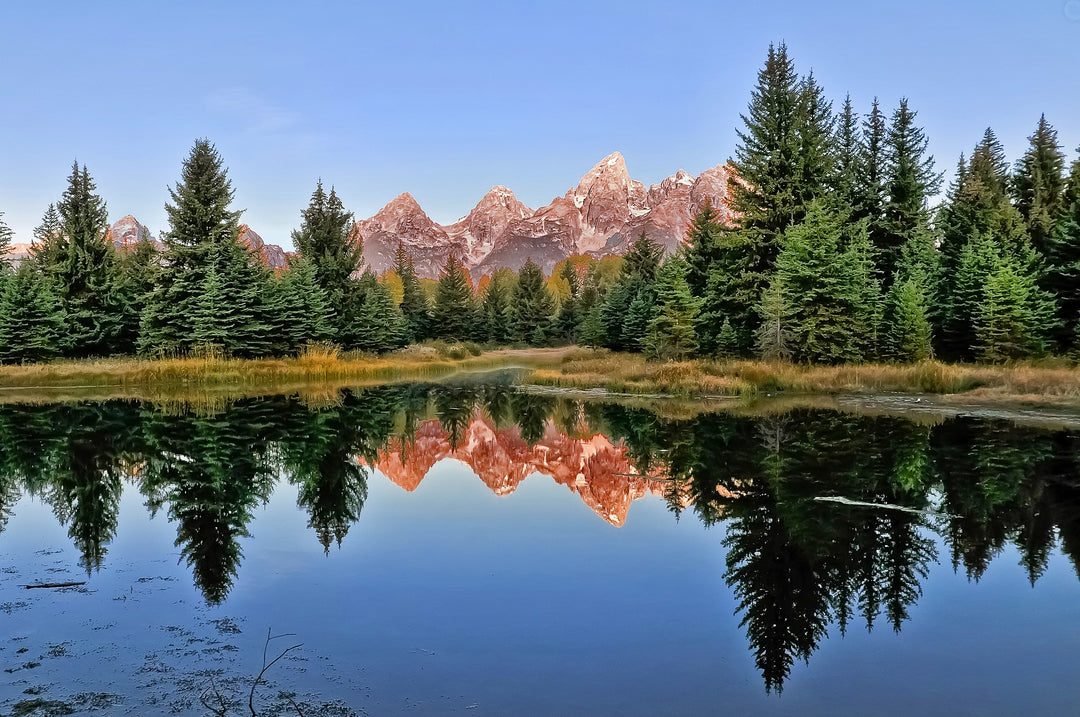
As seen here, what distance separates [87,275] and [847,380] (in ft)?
130

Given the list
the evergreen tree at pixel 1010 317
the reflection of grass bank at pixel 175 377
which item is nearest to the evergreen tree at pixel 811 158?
the evergreen tree at pixel 1010 317

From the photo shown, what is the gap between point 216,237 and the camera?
40844 millimetres

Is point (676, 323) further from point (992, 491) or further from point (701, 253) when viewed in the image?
point (992, 491)

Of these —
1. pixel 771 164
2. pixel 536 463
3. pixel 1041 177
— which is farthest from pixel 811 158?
pixel 536 463

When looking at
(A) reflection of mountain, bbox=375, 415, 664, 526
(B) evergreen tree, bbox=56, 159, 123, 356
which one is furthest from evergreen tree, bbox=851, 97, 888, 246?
(B) evergreen tree, bbox=56, 159, 123, 356

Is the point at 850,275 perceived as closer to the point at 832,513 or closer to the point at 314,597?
the point at 832,513

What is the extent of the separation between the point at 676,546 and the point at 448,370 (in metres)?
44.9

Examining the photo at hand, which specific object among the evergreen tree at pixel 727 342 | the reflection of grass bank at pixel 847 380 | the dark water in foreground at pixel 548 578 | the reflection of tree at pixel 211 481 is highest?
the evergreen tree at pixel 727 342

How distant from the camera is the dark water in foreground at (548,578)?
556 centimetres

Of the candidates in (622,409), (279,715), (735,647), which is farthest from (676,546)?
(622,409)

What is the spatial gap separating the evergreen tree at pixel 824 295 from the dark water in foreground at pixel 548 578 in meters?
15.5

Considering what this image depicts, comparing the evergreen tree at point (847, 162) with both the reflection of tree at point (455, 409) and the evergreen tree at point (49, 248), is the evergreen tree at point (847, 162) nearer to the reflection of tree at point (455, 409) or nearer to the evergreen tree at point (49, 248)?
the reflection of tree at point (455, 409)

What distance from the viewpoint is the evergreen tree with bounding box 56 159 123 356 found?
132 ft

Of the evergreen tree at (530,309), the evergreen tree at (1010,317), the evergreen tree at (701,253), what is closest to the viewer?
the evergreen tree at (1010,317)
